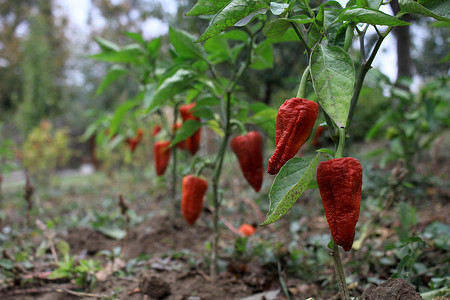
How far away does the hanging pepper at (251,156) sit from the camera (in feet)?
3.93

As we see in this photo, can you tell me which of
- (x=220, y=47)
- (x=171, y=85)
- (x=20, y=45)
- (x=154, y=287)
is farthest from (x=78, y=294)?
(x=20, y=45)

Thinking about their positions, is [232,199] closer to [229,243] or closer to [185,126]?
[229,243]

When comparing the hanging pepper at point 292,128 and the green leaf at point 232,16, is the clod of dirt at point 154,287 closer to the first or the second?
the hanging pepper at point 292,128

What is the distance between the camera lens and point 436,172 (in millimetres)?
3346

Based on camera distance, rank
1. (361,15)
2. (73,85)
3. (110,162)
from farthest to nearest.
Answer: (73,85), (110,162), (361,15)

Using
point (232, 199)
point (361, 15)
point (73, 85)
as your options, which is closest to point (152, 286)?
point (361, 15)

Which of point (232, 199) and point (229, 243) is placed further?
point (232, 199)

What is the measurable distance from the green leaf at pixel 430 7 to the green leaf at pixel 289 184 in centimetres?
36

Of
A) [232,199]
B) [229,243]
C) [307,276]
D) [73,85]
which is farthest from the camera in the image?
[73,85]

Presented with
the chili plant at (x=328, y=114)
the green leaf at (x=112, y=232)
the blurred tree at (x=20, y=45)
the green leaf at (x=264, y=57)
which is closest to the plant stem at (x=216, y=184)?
the green leaf at (x=264, y=57)

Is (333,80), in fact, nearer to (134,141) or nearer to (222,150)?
(222,150)

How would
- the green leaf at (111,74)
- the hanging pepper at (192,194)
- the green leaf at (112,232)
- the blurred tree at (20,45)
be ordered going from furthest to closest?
the blurred tree at (20,45), the green leaf at (112,232), the green leaf at (111,74), the hanging pepper at (192,194)

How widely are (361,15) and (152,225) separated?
1.83 m

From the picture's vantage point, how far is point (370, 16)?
2.11ft
